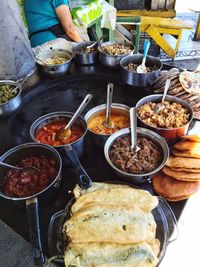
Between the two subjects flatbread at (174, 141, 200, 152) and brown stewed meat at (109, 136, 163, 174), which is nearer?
brown stewed meat at (109, 136, 163, 174)

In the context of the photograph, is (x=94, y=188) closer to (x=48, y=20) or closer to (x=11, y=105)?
→ (x=11, y=105)

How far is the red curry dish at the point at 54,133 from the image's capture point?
1754 mm

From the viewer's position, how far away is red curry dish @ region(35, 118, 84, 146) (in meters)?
1.75

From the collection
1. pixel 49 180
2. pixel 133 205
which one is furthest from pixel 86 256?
pixel 49 180

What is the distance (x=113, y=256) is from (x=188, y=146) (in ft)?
2.84

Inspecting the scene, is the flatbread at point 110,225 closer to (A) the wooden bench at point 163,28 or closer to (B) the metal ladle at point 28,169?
(B) the metal ladle at point 28,169

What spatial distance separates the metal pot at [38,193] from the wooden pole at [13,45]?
1.13m

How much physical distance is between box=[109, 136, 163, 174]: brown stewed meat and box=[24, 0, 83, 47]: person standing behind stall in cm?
240

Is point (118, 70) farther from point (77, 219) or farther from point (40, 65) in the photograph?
point (77, 219)

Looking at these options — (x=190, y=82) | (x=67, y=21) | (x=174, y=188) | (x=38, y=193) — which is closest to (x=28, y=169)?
(x=38, y=193)

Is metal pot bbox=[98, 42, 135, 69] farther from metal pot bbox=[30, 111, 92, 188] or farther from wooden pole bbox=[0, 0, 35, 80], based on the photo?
metal pot bbox=[30, 111, 92, 188]

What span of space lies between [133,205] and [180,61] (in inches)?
182

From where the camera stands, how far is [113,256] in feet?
3.41

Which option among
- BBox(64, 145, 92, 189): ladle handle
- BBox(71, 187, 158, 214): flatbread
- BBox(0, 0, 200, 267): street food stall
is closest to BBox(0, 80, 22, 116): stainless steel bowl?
BBox(0, 0, 200, 267): street food stall
